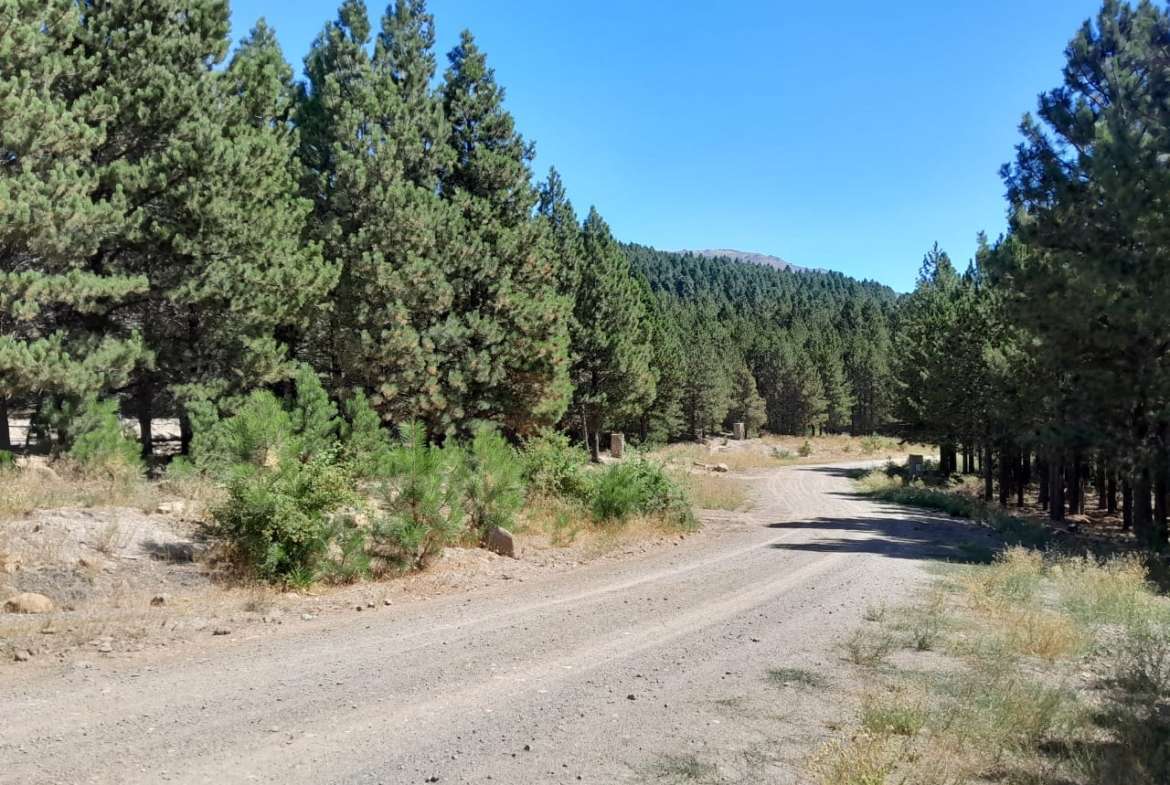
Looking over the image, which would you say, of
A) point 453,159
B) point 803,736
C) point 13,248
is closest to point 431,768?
point 803,736

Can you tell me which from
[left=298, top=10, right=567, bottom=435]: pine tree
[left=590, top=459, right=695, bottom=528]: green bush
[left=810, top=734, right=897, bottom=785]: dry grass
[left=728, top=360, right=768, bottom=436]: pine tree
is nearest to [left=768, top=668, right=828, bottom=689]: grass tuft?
[left=810, top=734, right=897, bottom=785]: dry grass

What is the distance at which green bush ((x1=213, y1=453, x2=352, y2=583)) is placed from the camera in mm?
9906

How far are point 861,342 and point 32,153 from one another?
101m

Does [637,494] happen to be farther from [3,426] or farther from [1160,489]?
[1160,489]

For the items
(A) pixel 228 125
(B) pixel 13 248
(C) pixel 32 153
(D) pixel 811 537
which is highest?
(A) pixel 228 125

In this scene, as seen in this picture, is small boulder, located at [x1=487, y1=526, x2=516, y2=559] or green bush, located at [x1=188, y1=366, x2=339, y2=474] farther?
small boulder, located at [x1=487, y1=526, x2=516, y2=559]

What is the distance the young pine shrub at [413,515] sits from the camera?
11375mm

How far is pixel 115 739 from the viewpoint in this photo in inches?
196

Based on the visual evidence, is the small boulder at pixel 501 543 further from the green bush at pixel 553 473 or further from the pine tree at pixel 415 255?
the pine tree at pixel 415 255

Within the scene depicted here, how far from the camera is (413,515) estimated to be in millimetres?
11609

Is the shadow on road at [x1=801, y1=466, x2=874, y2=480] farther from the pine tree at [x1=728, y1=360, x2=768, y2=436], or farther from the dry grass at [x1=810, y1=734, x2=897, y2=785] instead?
the dry grass at [x1=810, y1=734, x2=897, y2=785]

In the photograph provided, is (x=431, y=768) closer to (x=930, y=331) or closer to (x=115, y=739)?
(x=115, y=739)

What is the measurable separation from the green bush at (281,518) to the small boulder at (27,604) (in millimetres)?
2198

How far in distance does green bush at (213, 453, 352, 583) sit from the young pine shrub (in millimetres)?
1116
